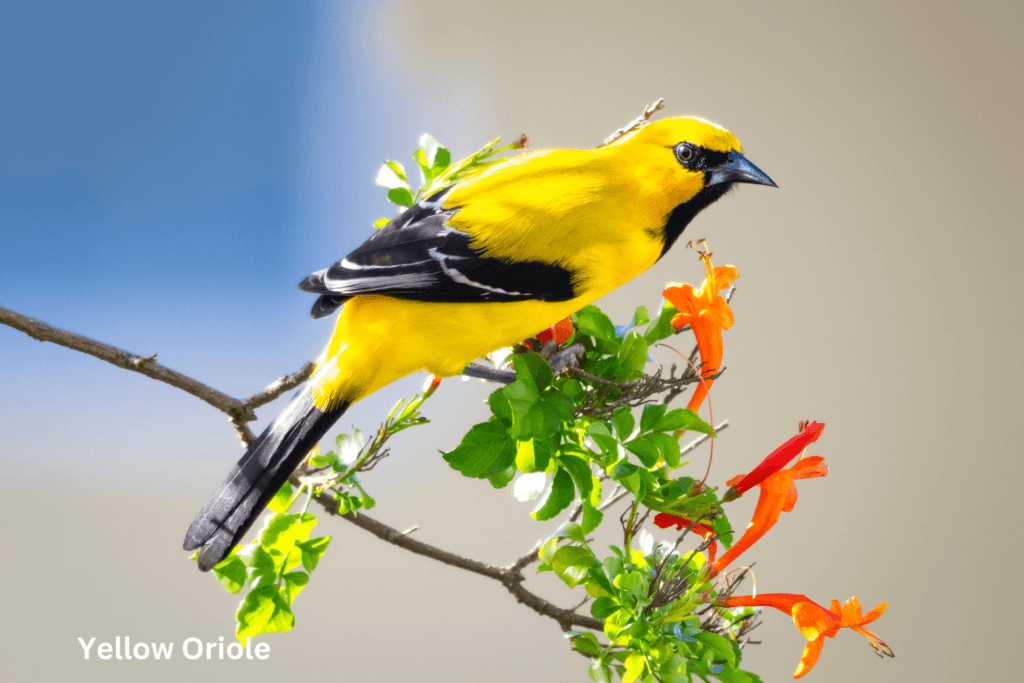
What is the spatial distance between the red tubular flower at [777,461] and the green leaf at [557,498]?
0.17 metres

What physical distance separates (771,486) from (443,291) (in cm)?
43

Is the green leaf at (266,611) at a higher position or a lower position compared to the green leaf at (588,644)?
higher

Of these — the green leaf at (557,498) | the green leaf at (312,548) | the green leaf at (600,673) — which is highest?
the green leaf at (312,548)

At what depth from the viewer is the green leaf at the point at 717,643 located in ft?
2.46

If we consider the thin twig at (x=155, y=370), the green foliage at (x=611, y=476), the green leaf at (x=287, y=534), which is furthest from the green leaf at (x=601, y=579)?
the thin twig at (x=155, y=370)

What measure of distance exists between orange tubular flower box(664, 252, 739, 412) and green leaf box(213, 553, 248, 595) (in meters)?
0.57

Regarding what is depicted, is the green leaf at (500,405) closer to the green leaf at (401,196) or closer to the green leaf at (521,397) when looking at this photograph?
the green leaf at (521,397)

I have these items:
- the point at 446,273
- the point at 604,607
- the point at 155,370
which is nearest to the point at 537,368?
the point at 446,273

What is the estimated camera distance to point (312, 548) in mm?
840

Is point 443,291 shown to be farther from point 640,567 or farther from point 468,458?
point 640,567

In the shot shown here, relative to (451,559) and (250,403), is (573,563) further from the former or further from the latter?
(250,403)

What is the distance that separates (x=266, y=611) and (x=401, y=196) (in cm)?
55

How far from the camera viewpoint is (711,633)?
30.1 inches

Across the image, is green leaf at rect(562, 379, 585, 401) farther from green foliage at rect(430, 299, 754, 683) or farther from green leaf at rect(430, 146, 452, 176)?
green leaf at rect(430, 146, 452, 176)
